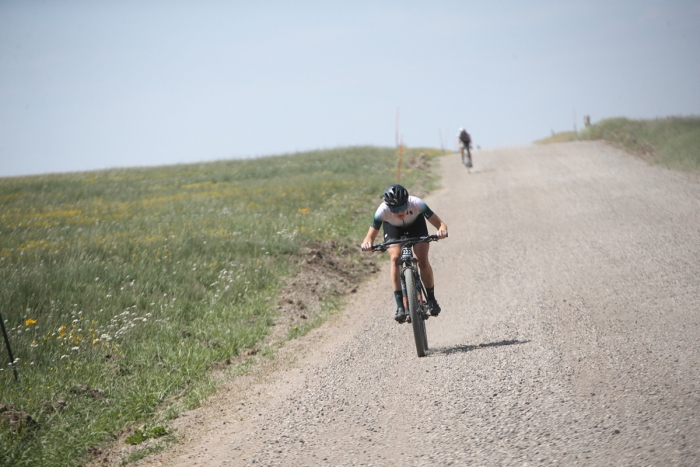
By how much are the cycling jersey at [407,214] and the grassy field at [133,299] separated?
8.90ft

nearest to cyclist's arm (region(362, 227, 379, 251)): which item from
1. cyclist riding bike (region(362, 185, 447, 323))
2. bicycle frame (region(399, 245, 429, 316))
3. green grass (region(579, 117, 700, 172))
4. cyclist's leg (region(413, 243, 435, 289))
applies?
cyclist riding bike (region(362, 185, 447, 323))

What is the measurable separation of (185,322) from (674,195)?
14092 mm

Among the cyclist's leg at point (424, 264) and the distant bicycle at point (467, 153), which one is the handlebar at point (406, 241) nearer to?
the cyclist's leg at point (424, 264)

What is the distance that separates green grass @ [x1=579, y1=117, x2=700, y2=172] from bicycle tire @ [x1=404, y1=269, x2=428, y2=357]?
58.2ft

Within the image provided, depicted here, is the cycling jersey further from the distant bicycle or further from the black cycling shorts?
the distant bicycle

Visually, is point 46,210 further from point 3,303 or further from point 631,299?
point 631,299

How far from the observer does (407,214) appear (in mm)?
8398

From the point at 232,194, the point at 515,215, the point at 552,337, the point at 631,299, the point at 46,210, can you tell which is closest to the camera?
the point at 552,337

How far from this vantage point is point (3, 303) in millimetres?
9516

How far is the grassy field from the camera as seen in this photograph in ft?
22.6

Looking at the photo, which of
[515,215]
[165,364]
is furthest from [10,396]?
[515,215]

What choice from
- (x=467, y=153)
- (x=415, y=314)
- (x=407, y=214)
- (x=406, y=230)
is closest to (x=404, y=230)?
(x=406, y=230)

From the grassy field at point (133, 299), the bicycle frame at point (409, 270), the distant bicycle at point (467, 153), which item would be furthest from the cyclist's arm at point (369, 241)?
the distant bicycle at point (467, 153)

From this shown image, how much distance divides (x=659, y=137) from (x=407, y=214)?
23947 mm
